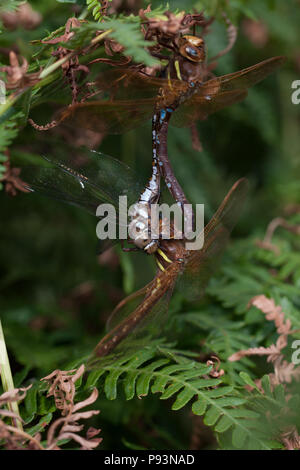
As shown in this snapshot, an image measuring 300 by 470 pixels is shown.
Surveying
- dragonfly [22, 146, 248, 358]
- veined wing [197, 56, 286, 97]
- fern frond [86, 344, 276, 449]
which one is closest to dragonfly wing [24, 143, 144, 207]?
dragonfly [22, 146, 248, 358]

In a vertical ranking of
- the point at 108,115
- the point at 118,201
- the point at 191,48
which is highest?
the point at 191,48

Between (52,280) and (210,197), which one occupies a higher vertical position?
(210,197)

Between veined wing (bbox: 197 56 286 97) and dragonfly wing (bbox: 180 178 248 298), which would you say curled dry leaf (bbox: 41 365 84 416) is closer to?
dragonfly wing (bbox: 180 178 248 298)

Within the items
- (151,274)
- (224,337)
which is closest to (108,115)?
(224,337)

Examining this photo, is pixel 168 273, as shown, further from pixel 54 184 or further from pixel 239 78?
pixel 239 78

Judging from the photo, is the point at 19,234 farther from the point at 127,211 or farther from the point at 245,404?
the point at 245,404
